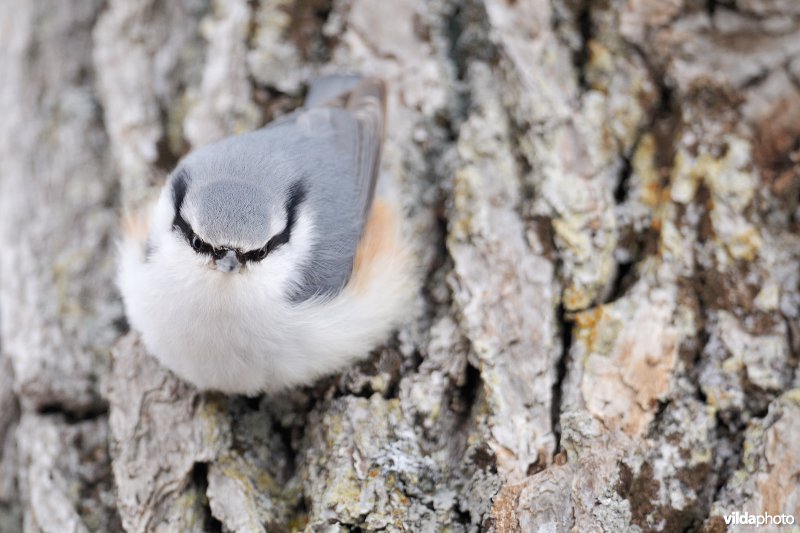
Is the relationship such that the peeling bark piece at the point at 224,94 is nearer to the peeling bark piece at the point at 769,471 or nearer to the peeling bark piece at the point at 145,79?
the peeling bark piece at the point at 145,79

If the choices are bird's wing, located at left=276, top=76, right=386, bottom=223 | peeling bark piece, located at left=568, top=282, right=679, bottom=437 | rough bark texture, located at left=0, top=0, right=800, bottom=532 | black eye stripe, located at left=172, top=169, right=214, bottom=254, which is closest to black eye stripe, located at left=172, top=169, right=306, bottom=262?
black eye stripe, located at left=172, top=169, right=214, bottom=254

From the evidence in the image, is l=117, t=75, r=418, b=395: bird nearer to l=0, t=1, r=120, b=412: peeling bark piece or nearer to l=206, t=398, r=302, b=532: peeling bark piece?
l=206, t=398, r=302, b=532: peeling bark piece

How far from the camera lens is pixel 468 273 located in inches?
93.5

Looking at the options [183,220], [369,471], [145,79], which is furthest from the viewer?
[145,79]

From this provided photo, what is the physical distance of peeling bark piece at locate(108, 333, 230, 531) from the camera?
2164 mm

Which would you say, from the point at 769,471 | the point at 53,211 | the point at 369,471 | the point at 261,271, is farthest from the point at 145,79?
the point at 769,471

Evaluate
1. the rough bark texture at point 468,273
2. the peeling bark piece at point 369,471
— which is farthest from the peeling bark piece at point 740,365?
the peeling bark piece at point 369,471

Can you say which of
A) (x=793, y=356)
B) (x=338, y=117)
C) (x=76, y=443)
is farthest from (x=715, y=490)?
(x=76, y=443)

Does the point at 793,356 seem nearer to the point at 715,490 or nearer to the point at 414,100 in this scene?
the point at 715,490

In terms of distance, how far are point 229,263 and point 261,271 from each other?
14cm

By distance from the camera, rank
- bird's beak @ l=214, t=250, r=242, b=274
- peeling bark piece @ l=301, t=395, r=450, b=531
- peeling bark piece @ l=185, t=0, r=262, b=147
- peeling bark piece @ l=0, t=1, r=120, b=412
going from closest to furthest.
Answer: peeling bark piece @ l=301, t=395, r=450, b=531 < bird's beak @ l=214, t=250, r=242, b=274 < peeling bark piece @ l=0, t=1, r=120, b=412 < peeling bark piece @ l=185, t=0, r=262, b=147

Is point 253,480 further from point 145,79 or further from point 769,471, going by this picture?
point 145,79

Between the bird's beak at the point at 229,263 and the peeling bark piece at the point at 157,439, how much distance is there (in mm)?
493

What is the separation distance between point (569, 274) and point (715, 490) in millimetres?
710
